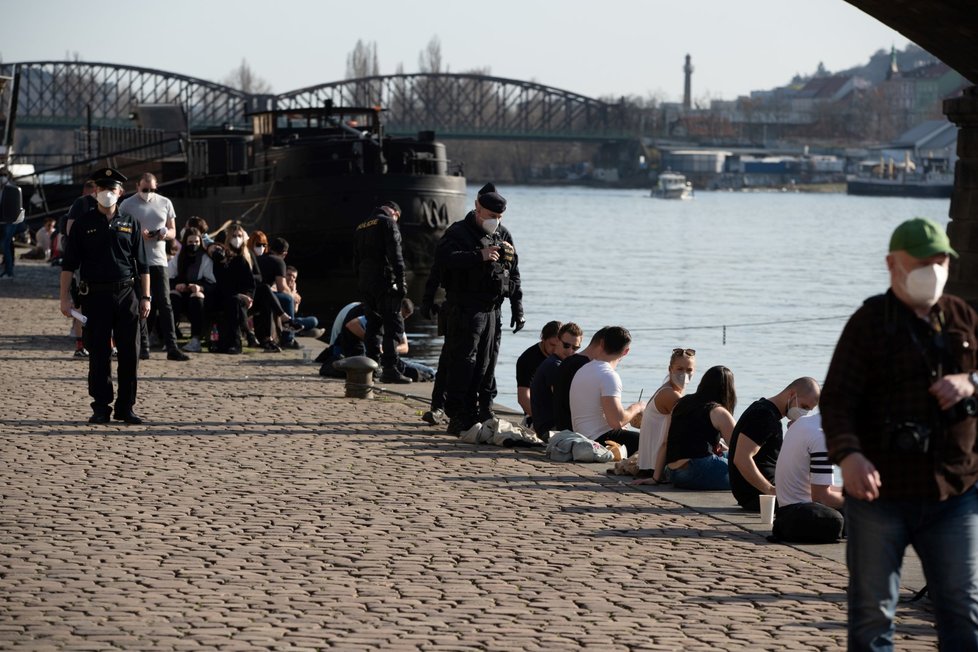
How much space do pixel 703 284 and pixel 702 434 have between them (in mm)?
41448

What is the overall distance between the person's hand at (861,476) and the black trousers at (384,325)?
11.0 m

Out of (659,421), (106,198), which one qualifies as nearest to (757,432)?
(659,421)

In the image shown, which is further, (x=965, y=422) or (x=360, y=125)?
(x=360, y=125)

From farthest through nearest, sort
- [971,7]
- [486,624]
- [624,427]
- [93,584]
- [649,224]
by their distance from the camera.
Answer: [649,224] < [971,7] < [624,427] < [93,584] < [486,624]

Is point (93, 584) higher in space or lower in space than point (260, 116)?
lower

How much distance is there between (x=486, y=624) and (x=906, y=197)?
177 meters

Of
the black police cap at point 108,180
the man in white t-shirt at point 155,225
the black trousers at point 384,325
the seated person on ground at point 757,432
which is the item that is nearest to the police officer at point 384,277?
the black trousers at point 384,325

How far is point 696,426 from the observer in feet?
35.6

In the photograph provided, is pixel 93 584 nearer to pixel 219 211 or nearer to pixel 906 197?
pixel 219 211

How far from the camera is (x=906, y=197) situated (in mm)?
177625

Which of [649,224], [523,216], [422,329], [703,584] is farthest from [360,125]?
[523,216]

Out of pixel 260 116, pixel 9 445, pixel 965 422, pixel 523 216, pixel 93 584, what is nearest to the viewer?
pixel 965 422

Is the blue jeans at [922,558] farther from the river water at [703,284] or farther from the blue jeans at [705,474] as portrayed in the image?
the river water at [703,284]

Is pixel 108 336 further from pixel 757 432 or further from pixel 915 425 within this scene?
pixel 915 425
